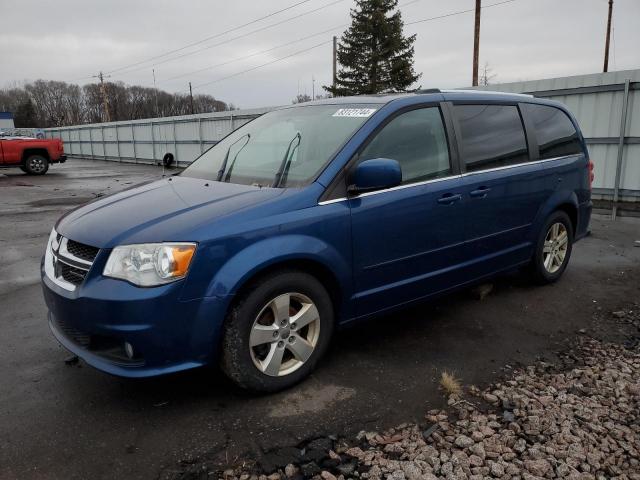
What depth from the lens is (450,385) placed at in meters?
3.01

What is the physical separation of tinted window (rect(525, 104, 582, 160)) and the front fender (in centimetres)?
262

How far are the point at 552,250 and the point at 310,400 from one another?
320 cm

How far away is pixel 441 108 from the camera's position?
385cm

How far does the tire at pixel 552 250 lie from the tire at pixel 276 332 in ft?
8.48

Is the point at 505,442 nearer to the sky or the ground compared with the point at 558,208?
nearer to the ground

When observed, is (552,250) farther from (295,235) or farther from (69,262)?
(69,262)

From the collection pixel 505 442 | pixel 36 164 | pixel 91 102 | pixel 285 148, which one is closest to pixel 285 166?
pixel 285 148

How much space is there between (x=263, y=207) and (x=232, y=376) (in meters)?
0.96

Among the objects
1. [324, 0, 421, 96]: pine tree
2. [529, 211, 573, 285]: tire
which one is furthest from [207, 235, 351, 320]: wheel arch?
[324, 0, 421, 96]: pine tree

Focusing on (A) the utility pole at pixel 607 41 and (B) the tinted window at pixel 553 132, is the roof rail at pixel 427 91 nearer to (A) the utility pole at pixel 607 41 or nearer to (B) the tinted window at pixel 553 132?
(B) the tinted window at pixel 553 132

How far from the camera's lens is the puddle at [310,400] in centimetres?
283

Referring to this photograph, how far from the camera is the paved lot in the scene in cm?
252

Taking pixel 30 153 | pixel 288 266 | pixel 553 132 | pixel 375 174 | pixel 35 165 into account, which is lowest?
pixel 35 165

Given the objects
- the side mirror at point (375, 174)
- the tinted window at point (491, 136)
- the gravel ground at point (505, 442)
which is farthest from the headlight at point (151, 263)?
the tinted window at point (491, 136)
